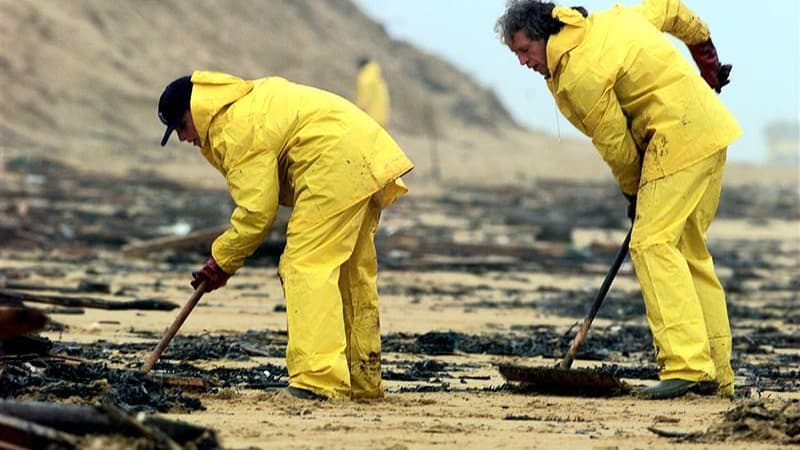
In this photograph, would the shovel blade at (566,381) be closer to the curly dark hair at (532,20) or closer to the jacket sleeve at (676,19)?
the curly dark hair at (532,20)

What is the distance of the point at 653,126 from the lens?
26.2 ft

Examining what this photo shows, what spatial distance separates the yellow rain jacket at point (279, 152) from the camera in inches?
295

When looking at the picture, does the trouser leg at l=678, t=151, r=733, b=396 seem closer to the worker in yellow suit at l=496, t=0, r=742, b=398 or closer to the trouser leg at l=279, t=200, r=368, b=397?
the worker in yellow suit at l=496, t=0, r=742, b=398

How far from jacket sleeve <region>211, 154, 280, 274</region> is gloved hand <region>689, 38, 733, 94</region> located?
2.53 m

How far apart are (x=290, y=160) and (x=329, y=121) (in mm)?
257

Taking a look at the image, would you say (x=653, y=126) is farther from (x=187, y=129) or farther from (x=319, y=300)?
(x=187, y=129)

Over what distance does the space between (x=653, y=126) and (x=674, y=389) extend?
50.0 inches

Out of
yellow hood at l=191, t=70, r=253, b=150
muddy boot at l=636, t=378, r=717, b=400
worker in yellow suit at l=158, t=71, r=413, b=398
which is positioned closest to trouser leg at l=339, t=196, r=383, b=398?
worker in yellow suit at l=158, t=71, r=413, b=398

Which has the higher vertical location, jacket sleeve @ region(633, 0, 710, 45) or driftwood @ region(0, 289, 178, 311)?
jacket sleeve @ region(633, 0, 710, 45)

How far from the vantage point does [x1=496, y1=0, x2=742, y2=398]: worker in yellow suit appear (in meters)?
7.86

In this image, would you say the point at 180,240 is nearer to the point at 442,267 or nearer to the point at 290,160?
the point at 442,267

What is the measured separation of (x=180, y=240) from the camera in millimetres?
15711

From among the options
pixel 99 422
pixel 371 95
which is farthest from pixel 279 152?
pixel 371 95

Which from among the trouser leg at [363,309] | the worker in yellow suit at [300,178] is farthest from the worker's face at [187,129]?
the trouser leg at [363,309]
